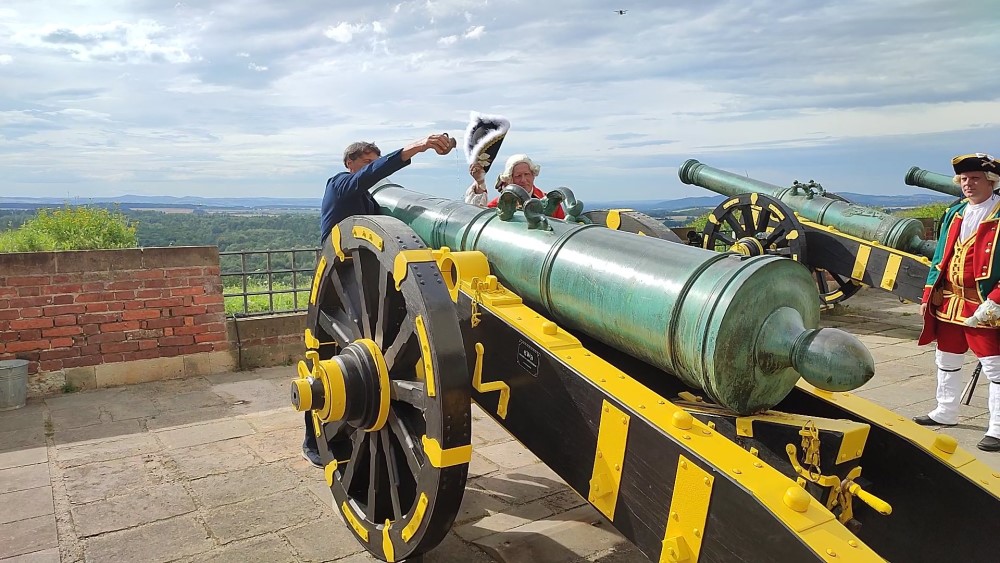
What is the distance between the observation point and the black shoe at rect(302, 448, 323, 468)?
379 centimetres

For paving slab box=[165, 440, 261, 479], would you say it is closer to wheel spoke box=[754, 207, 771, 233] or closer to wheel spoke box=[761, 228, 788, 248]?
wheel spoke box=[761, 228, 788, 248]

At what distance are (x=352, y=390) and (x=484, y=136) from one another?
6.55 feet

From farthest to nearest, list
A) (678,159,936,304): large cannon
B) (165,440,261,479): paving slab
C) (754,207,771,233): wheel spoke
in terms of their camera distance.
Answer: (754,207,771,233): wheel spoke
(678,159,936,304): large cannon
(165,440,261,479): paving slab

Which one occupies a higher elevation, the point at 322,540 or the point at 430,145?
the point at 430,145

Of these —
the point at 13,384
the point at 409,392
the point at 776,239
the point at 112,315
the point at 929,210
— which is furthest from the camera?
Result: the point at 929,210

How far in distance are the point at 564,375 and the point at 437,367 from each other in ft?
1.31

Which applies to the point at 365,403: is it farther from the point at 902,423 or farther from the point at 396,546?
the point at 902,423

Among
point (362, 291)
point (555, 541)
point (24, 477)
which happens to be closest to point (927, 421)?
point (555, 541)

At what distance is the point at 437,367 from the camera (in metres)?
2.17

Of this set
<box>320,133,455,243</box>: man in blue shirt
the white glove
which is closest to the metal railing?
<box>320,133,455,243</box>: man in blue shirt

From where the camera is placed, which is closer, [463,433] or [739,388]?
[739,388]

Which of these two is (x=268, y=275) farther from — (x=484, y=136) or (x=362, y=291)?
(x=362, y=291)

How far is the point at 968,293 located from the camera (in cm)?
448

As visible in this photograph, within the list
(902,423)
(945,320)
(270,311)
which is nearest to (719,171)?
(945,320)
